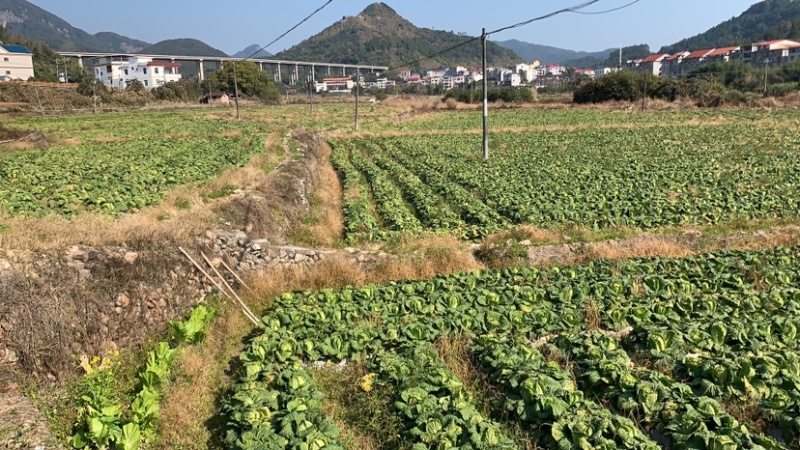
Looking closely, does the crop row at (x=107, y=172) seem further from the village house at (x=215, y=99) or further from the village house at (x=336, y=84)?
the village house at (x=336, y=84)

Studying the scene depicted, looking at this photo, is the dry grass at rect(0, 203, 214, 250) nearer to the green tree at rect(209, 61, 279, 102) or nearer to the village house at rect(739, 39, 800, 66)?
the green tree at rect(209, 61, 279, 102)

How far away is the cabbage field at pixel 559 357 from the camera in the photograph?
243 inches

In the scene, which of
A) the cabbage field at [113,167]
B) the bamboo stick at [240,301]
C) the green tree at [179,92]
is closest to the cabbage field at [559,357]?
the bamboo stick at [240,301]

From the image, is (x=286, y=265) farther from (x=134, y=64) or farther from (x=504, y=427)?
(x=134, y=64)

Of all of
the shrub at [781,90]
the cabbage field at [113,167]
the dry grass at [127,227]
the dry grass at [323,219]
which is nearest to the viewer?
the dry grass at [127,227]

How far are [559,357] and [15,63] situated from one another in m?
130

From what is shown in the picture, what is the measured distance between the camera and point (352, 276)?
12914mm

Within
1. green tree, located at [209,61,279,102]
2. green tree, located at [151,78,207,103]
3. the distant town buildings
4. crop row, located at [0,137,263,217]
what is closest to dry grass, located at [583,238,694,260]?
crop row, located at [0,137,263,217]

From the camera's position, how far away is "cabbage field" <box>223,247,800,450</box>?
618 centimetres

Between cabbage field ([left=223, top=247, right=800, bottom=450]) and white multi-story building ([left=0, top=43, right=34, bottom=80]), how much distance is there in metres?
122

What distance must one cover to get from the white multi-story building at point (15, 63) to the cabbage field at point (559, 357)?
121890mm

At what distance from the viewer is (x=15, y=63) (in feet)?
A: 347

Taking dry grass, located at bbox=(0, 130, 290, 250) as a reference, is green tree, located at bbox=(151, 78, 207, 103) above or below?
above

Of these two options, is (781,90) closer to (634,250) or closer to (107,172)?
(634,250)
